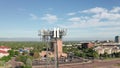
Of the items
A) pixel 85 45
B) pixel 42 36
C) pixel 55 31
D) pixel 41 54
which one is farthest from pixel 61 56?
pixel 55 31

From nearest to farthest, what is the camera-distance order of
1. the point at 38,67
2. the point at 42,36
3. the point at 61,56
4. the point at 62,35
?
the point at 62,35
the point at 42,36
the point at 38,67
the point at 61,56

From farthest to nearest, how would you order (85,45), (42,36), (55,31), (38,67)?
(85,45), (38,67), (42,36), (55,31)

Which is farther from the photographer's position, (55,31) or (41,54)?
(41,54)

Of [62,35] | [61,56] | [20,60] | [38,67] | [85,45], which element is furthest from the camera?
[85,45]

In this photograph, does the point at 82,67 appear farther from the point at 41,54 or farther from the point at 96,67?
the point at 41,54

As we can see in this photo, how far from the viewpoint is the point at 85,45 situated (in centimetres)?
14712

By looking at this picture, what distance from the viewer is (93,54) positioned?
9831cm

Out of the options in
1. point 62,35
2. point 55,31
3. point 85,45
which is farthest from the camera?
point 85,45

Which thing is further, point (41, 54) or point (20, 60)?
point (41, 54)

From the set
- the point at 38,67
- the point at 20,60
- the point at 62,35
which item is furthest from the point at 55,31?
the point at 20,60

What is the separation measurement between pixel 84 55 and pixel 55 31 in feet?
259

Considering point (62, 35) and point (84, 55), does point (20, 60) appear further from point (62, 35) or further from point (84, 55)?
Result: point (62, 35)

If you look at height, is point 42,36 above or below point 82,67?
above

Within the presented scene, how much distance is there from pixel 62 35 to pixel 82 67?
42.1 m
